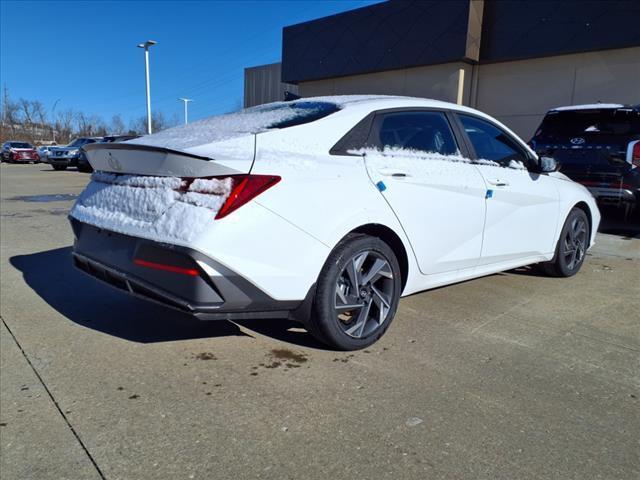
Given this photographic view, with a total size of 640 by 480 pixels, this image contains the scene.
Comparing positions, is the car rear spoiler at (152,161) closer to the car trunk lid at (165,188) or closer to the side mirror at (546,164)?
the car trunk lid at (165,188)

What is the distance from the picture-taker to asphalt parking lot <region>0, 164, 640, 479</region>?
2123 millimetres

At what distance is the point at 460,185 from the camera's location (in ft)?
12.1

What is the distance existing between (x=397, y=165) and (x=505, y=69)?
13.3m

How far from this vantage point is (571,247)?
5152mm

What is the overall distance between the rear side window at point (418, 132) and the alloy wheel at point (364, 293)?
79 cm

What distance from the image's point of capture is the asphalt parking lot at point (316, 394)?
2123mm

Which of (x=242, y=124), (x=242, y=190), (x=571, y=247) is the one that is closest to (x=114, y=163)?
(x=242, y=124)

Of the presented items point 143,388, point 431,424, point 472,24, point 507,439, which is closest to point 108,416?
point 143,388

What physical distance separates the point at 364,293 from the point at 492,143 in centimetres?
196

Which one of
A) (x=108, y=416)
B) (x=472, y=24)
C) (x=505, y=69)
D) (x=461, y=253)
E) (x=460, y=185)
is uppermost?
(x=472, y=24)

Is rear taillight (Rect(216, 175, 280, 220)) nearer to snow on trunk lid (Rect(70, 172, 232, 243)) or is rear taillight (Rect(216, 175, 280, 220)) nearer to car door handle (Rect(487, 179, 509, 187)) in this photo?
snow on trunk lid (Rect(70, 172, 232, 243))

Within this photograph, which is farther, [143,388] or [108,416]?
[143,388]

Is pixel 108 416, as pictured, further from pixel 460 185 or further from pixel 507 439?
pixel 460 185

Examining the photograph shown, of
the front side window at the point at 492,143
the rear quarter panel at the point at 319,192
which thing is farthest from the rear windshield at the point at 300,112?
the front side window at the point at 492,143
